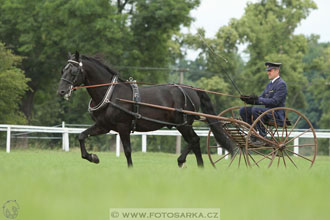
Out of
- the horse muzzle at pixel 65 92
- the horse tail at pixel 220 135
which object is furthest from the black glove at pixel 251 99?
the horse muzzle at pixel 65 92

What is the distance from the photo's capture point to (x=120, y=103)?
970cm

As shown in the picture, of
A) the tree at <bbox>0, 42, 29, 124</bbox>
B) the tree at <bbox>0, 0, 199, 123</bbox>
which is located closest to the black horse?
the tree at <bbox>0, 42, 29, 124</bbox>

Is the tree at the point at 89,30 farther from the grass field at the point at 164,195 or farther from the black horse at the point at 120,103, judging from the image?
the grass field at the point at 164,195

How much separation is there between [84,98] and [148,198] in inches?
1051

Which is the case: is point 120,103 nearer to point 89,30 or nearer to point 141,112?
point 141,112

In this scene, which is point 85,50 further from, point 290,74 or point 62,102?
point 290,74

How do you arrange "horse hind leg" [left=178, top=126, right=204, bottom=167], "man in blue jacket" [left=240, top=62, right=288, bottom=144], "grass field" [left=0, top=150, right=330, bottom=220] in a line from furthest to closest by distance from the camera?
"horse hind leg" [left=178, top=126, right=204, bottom=167]
"man in blue jacket" [left=240, top=62, right=288, bottom=144]
"grass field" [left=0, top=150, right=330, bottom=220]

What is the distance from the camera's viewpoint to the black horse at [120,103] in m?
9.64

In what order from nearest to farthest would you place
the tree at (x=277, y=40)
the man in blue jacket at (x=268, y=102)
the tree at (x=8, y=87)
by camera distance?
the man in blue jacket at (x=268, y=102) → the tree at (x=8, y=87) → the tree at (x=277, y=40)

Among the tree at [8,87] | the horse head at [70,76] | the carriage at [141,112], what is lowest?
the carriage at [141,112]

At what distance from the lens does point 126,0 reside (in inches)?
1251

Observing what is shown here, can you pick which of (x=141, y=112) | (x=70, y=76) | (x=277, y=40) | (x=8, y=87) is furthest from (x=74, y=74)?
(x=277, y=40)

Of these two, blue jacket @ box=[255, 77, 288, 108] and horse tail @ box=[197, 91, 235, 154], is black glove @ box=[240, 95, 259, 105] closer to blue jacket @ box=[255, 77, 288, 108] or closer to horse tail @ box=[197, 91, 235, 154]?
blue jacket @ box=[255, 77, 288, 108]

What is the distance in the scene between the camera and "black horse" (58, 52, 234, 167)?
964 cm
